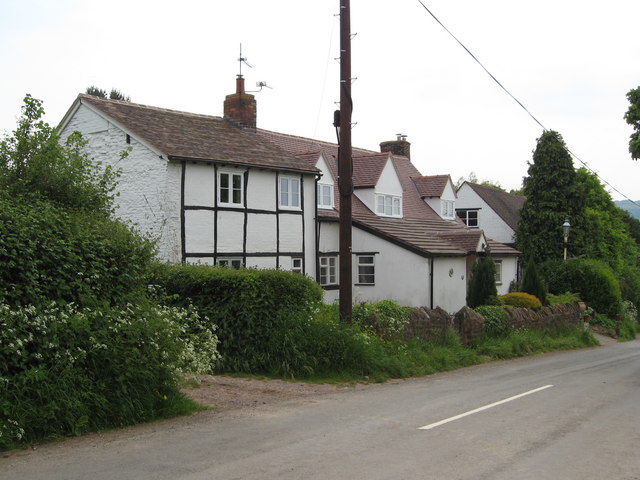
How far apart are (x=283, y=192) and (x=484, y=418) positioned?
17.6 metres

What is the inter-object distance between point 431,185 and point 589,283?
32.3ft

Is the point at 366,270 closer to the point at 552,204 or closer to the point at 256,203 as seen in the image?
the point at 256,203

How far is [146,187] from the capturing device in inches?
939

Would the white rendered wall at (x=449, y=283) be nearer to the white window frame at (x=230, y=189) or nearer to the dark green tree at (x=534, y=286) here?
the dark green tree at (x=534, y=286)

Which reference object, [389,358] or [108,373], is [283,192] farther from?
[108,373]

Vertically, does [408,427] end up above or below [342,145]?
below

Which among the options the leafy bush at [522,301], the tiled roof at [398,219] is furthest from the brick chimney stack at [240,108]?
the leafy bush at [522,301]

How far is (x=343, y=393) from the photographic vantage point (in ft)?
44.0

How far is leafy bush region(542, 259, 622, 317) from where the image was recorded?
36.9 m

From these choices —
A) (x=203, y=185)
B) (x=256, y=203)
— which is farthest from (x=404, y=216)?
(x=203, y=185)

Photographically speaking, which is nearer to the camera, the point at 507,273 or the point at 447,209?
the point at 507,273

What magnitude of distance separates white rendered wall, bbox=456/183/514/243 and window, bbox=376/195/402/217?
1492 cm

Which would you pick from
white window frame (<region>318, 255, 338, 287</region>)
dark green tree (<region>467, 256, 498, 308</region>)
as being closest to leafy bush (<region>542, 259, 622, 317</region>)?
dark green tree (<region>467, 256, 498, 308</region>)

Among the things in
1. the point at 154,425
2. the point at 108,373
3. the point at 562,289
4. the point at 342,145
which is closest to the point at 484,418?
the point at 154,425
